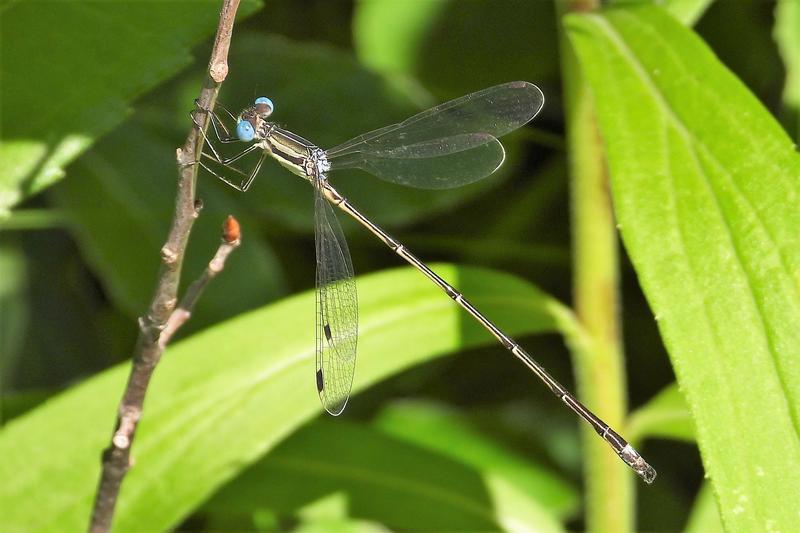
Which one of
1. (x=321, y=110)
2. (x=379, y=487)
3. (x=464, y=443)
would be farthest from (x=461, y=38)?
(x=379, y=487)

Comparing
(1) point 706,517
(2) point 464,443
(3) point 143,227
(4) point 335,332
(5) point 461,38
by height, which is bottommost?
(1) point 706,517

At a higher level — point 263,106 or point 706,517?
point 263,106

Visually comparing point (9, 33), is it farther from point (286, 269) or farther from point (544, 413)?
point (544, 413)

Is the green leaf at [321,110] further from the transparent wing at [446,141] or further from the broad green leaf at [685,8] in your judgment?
the broad green leaf at [685,8]

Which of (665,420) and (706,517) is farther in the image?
(706,517)

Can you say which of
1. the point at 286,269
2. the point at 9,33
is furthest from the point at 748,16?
the point at 9,33

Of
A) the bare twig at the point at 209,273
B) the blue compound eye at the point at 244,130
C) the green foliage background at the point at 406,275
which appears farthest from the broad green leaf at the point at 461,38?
the bare twig at the point at 209,273

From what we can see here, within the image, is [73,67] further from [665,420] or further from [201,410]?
[665,420]

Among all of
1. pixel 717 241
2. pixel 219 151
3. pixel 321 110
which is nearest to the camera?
pixel 717 241
